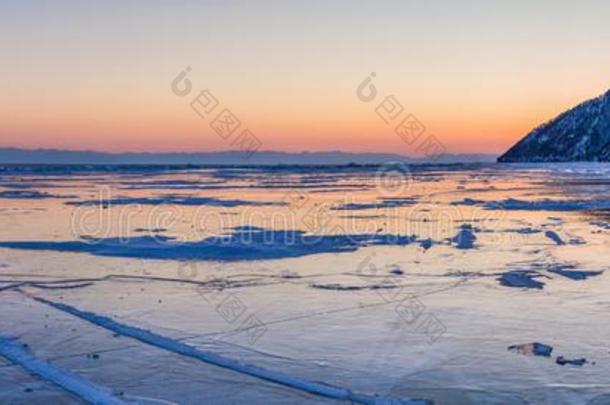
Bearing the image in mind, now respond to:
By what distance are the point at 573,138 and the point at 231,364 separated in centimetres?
15432

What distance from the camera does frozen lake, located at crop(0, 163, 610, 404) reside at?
6055 millimetres

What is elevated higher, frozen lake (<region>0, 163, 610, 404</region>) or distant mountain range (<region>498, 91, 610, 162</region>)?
distant mountain range (<region>498, 91, 610, 162</region>)

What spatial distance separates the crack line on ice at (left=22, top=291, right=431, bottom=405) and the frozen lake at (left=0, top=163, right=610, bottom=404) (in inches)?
1.0

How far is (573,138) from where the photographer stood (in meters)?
151

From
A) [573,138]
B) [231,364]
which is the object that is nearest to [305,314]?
[231,364]

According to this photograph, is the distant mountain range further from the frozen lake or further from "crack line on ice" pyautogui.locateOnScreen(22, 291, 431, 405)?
"crack line on ice" pyautogui.locateOnScreen(22, 291, 431, 405)

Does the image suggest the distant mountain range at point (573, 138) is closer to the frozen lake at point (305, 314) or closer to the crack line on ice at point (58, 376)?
the frozen lake at point (305, 314)

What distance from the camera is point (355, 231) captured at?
17172mm

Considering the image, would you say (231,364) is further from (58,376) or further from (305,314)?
(305,314)

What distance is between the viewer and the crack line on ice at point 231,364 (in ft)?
18.9

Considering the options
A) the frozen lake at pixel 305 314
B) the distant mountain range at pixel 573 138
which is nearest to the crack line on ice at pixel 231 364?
the frozen lake at pixel 305 314

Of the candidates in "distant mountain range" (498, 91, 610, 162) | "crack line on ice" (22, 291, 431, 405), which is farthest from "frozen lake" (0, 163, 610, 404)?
"distant mountain range" (498, 91, 610, 162)

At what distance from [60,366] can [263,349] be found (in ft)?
5.79

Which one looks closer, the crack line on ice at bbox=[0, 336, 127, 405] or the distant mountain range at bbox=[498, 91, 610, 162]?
the crack line on ice at bbox=[0, 336, 127, 405]
